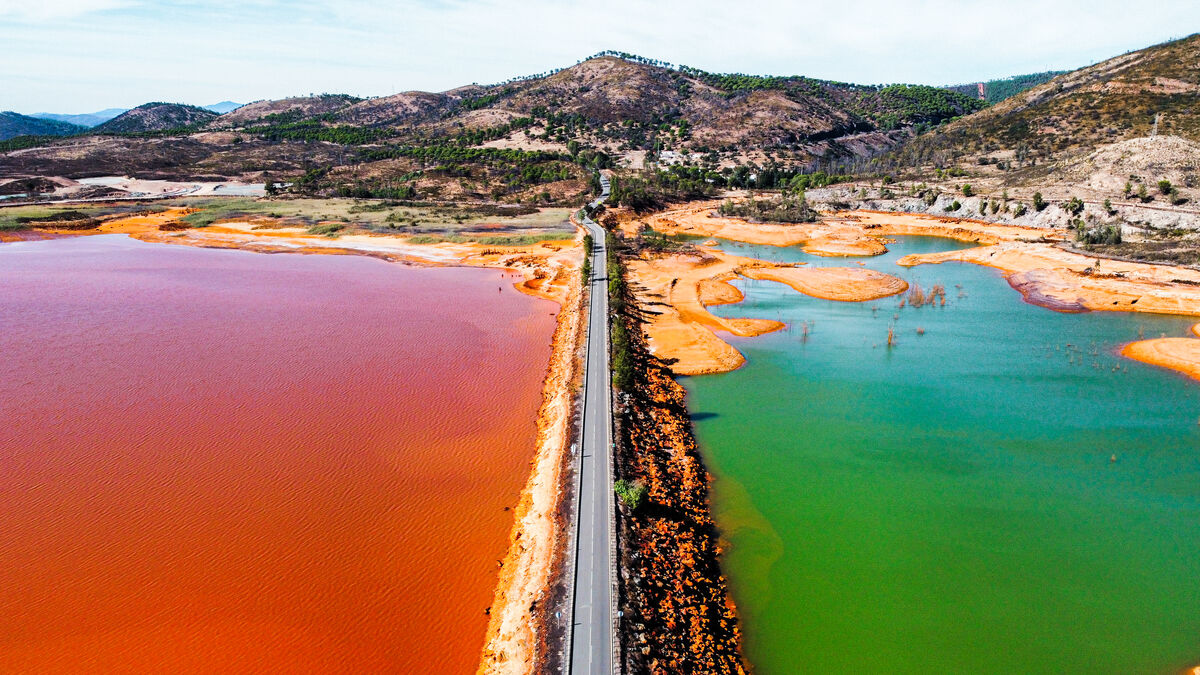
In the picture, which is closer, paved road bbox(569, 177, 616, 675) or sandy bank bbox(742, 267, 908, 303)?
paved road bbox(569, 177, 616, 675)

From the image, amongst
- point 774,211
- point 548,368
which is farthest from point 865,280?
point 774,211

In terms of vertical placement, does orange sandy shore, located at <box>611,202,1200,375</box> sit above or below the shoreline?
above

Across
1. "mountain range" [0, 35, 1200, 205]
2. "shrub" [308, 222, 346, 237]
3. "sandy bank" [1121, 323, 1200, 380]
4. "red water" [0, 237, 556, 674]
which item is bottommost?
"red water" [0, 237, 556, 674]

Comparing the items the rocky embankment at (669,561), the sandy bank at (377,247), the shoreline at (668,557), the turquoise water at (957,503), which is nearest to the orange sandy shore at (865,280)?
the turquoise water at (957,503)

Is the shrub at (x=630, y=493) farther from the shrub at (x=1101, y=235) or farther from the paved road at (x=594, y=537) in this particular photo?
the shrub at (x=1101, y=235)

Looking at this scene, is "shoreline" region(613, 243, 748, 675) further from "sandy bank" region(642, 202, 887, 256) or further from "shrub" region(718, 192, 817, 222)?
"shrub" region(718, 192, 817, 222)

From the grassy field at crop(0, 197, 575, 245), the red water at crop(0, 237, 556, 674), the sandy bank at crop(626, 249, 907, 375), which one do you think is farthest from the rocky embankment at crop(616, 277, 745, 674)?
the grassy field at crop(0, 197, 575, 245)
